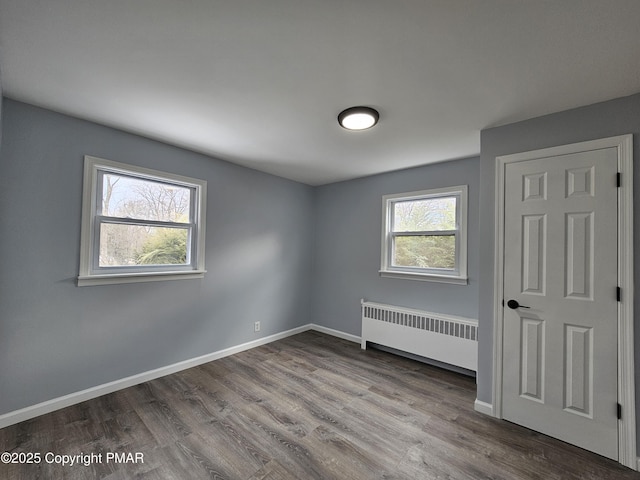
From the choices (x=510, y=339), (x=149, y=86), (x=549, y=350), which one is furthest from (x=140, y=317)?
(x=549, y=350)

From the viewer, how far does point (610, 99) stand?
6.19 ft

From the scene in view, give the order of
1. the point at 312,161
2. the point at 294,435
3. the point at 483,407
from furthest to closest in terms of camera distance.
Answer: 1. the point at 312,161
2. the point at 483,407
3. the point at 294,435

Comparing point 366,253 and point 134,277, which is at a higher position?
point 366,253

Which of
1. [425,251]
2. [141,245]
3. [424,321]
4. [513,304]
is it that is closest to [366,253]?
[425,251]

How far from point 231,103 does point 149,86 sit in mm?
528

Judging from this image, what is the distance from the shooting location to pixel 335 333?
4.27 m

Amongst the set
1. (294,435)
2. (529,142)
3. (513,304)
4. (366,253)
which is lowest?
(294,435)

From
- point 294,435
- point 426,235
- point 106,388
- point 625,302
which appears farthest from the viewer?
point 426,235

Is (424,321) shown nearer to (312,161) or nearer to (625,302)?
(625,302)

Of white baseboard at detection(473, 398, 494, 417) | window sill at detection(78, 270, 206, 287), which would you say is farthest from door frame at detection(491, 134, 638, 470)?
window sill at detection(78, 270, 206, 287)

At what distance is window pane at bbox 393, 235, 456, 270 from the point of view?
10.9 ft

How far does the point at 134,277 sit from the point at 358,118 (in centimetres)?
251

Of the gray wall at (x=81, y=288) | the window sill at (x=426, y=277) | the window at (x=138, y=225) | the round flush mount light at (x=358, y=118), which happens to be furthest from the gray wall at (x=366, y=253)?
the window at (x=138, y=225)

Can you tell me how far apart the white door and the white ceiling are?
1.89 ft
